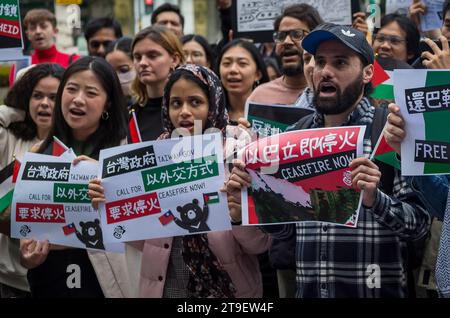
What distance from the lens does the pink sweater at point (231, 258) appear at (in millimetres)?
4945

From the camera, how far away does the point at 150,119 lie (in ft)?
21.6

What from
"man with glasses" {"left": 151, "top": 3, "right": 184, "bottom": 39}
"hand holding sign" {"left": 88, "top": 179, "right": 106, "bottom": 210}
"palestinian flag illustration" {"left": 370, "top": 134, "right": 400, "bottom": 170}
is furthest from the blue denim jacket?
"man with glasses" {"left": 151, "top": 3, "right": 184, "bottom": 39}

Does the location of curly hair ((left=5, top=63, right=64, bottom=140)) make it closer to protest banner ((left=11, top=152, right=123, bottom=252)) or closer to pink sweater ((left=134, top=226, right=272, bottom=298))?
protest banner ((left=11, top=152, right=123, bottom=252))

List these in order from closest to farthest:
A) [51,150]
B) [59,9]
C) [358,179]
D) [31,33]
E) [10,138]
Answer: [358,179] < [51,150] < [10,138] < [31,33] < [59,9]

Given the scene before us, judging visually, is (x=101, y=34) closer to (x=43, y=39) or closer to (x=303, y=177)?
(x=43, y=39)

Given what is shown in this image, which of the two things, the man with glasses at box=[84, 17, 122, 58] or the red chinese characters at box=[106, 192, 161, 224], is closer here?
the red chinese characters at box=[106, 192, 161, 224]

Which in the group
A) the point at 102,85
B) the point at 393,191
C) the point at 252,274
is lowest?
the point at 252,274

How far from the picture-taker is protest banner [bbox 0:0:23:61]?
19.5 feet

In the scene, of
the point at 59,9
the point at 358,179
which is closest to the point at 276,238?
the point at 358,179

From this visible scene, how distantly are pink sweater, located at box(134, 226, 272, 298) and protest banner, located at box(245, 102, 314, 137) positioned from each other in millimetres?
778
